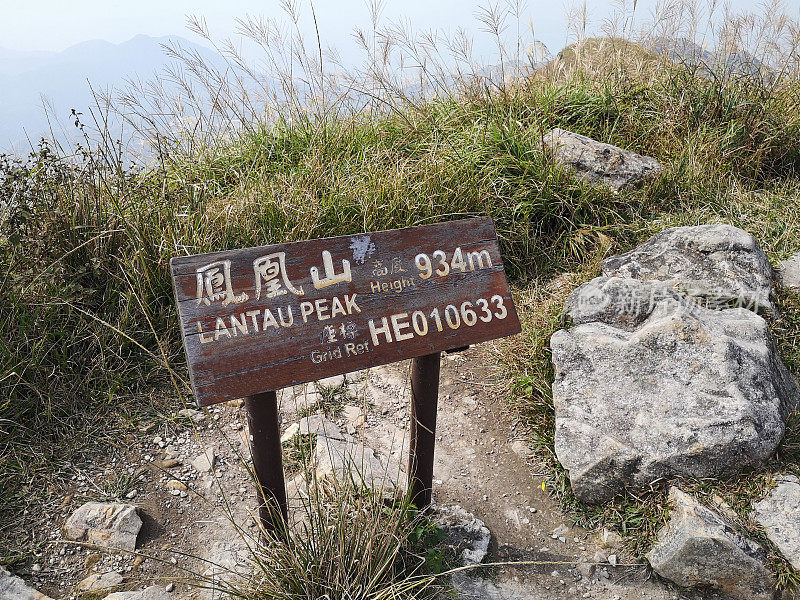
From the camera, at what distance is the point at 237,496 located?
254 centimetres

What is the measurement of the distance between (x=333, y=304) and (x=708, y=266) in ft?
7.41

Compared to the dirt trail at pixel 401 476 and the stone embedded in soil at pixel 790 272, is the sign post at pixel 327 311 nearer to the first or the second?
the dirt trail at pixel 401 476

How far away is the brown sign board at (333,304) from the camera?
1603mm

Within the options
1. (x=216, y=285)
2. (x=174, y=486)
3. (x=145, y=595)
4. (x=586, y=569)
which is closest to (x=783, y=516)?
(x=586, y=569)

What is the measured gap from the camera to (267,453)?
6.11 feet

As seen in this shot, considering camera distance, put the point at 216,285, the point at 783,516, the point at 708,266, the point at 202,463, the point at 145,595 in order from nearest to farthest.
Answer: the point at 216,285
the point at 145,595
the point at 783,516
the point at 202,463
the point at 708,266

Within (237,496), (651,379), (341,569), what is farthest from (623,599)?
(237,496)

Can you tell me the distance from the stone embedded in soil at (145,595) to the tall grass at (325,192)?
19.3 inches

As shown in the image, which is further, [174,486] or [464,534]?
[174,486]

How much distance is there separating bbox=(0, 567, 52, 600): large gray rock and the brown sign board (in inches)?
46.5

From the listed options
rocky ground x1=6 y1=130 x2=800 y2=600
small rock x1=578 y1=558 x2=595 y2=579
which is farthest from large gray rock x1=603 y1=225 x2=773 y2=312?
small rock x1=578 y1=558 x2=595 y2=579

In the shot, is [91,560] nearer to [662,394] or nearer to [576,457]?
[576,457]

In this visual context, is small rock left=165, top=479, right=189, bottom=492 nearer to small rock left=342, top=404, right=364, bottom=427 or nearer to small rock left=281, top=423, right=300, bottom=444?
small rock left=281, top=423, right=300, bottom=444

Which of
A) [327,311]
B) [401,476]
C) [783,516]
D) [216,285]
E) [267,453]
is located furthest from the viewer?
[401,476]
